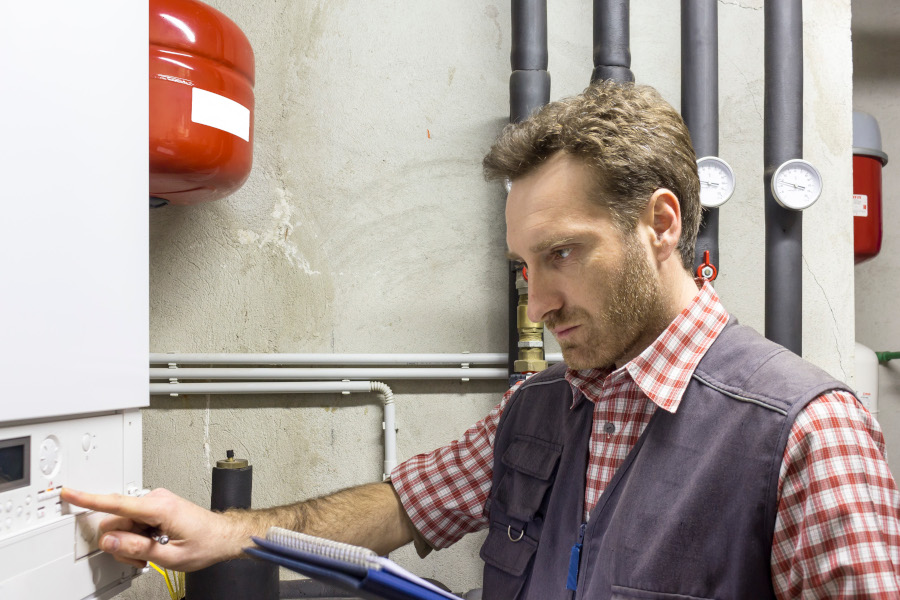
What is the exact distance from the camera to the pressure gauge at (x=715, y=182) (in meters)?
1.36

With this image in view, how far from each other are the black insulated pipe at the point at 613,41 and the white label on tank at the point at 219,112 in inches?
28.5

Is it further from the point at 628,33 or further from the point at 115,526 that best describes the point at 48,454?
the point at 628,33

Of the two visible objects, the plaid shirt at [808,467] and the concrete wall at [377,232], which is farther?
the concrete wall at [377,232]

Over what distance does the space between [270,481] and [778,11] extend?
57.1 inches

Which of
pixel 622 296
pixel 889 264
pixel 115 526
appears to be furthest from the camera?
pixel 889 264

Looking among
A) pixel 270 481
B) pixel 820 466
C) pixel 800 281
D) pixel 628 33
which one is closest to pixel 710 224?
pixel 800 281

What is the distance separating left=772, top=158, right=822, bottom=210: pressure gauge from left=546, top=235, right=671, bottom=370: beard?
0.72m

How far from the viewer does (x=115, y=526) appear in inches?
27.4

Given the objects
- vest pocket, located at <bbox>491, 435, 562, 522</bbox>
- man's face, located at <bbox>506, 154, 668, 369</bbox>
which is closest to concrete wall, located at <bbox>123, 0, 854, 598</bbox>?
vest pocket, located at <bbox>491, 435, 562, 522</bbox>

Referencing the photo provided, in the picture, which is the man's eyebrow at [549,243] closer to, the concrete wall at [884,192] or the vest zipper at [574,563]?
the vest zipper at [574,563]

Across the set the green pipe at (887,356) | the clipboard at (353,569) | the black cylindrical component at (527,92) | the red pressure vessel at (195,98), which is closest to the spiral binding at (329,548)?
the clipboard at (353,569)

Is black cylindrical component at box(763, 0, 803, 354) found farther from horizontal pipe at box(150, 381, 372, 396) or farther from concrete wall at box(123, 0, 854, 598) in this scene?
horizontal pipe at box(150, 381, 372, 396)

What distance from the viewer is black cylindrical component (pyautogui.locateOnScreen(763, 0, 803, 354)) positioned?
1.38m

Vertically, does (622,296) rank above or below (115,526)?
above
